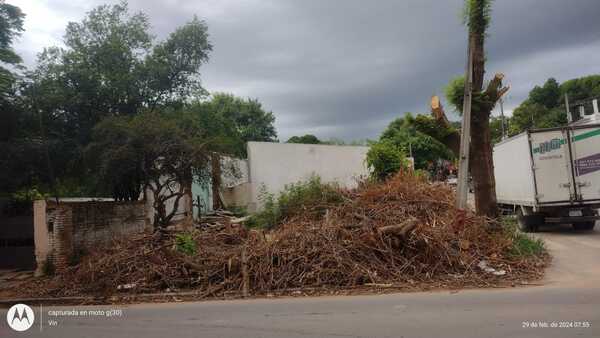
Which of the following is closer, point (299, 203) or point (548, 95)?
point (299, 203)

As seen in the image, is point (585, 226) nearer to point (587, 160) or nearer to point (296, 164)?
point (587, 160)

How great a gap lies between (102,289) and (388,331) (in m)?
6.20

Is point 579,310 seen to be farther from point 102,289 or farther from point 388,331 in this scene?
point 102,289

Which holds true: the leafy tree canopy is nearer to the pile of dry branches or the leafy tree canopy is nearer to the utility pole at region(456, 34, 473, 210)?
the pile of dry branches

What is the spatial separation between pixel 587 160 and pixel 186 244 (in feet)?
38.5

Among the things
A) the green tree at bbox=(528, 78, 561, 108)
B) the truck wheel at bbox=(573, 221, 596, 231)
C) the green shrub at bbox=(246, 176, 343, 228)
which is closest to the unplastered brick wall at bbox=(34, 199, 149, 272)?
the green shrub at bbox=(246, 176, 343, 228)

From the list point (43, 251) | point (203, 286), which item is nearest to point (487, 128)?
point (203, 286)

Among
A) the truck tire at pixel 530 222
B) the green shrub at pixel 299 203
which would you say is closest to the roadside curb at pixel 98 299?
the green shrub at pixel 299 203

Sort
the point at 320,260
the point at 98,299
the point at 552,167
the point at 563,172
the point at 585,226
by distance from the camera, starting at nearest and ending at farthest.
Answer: the point at 98,299, the point at 320,260, the point at 563,172, the point at 552,167, the point at 585,226

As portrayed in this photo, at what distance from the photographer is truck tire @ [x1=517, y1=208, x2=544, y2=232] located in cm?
1272

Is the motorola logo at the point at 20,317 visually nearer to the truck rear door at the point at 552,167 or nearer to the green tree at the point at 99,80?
the green tree at the point at 99,80

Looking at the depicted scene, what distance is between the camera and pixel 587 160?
36.7ft

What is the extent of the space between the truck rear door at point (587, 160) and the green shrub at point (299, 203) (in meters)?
7.14

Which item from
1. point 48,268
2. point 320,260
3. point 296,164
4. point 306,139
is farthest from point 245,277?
point 306,139
